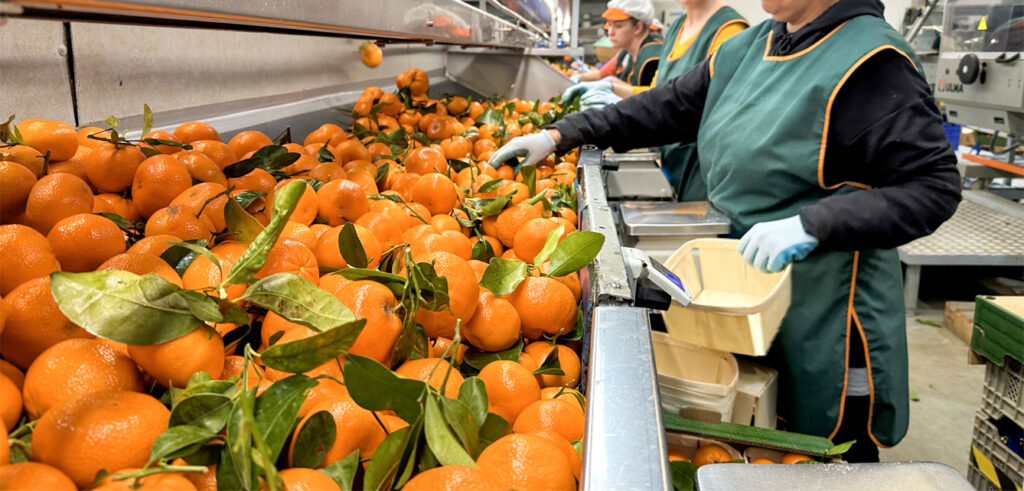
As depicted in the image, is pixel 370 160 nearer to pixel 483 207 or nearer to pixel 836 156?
pixel 483 207

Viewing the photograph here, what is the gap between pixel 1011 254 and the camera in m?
3.83

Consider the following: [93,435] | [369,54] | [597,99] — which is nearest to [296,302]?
[93,435]

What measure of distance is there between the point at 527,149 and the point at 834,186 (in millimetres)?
980

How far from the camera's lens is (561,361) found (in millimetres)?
956

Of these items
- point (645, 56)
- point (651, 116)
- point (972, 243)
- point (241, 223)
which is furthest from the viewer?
point (645, 56)

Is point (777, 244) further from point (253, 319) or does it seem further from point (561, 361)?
point (253, 319)

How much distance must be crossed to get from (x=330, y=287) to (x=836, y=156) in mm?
1581

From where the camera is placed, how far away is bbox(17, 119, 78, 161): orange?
1.10 meters

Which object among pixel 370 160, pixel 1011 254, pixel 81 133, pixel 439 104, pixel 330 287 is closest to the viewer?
pixel 330 287

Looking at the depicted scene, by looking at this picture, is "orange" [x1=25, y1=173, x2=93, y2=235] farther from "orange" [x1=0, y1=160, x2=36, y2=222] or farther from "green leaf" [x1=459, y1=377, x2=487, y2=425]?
"green leaf" [x1=459, y1=377, x2=487, y2=425]

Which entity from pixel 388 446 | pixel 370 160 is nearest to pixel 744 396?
pixel 370 160

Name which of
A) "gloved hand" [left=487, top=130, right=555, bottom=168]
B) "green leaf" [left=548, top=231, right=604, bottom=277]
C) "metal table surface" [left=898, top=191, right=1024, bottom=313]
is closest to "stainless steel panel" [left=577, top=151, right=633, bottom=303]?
"green leaf" [left=548, top=231, right=604, bottom=277]

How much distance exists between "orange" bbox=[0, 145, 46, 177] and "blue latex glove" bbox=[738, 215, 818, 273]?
1.67 metres

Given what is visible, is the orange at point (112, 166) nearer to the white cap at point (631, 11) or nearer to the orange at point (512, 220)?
the orange at point (512, 220)
